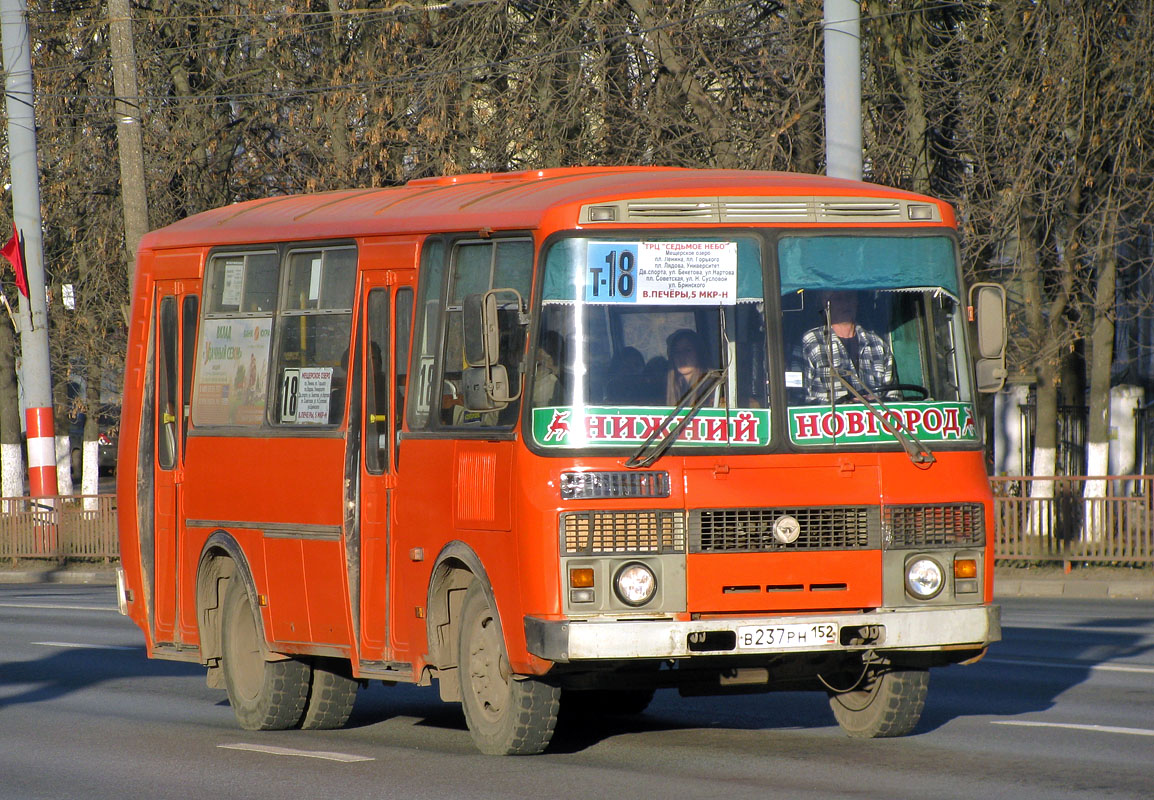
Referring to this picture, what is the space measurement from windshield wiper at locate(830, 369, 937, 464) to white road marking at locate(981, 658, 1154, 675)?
4.58 meters

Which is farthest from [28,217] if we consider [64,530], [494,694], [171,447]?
[494,694]

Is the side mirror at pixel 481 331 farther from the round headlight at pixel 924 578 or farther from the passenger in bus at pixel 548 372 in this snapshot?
the round headlight at pixel 924 578

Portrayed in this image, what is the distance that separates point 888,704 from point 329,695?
3.34 metres

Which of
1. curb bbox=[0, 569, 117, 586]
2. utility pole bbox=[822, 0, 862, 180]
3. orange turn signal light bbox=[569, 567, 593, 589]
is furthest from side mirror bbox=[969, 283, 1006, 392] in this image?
curb bbox=[0, 569, 117, 586]

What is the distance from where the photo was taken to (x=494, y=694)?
9227 mm

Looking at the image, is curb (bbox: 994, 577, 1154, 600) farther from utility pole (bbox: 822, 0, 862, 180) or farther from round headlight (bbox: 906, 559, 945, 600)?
round headlight (bbox: 906, 559, 945, 600)

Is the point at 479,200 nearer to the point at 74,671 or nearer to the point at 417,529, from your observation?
the point at 417,529

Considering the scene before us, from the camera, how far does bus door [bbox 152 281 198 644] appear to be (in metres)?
11.8

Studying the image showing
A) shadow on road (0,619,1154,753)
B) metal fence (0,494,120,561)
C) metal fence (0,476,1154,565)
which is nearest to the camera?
shadow on road (0,619,1154,753)

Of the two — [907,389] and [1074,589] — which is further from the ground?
[907,389]

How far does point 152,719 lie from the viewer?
1145 cm

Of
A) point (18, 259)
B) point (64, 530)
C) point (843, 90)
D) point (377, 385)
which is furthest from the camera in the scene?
point (64, 530)

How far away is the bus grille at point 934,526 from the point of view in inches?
350

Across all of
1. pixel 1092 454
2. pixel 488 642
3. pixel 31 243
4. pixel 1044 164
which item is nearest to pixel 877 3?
pixel 1044 164
